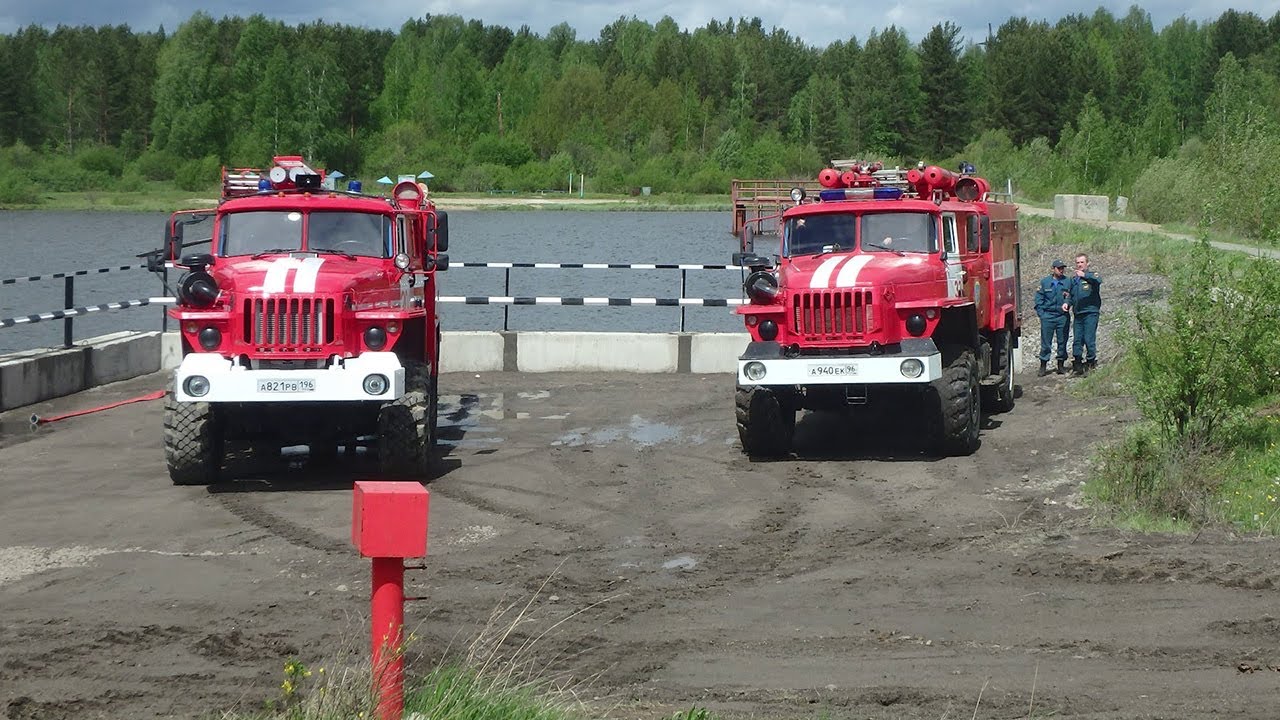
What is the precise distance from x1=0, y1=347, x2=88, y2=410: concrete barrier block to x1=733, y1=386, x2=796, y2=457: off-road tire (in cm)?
795

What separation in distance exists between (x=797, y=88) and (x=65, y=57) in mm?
52581

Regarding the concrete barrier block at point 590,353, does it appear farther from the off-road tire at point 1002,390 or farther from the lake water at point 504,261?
the lake water at point 504,261

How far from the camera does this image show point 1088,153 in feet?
259

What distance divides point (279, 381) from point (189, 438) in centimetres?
87

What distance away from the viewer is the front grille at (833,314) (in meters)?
14.0

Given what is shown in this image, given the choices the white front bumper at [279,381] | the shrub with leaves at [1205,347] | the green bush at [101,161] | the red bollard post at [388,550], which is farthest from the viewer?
the green bush at [101,161]

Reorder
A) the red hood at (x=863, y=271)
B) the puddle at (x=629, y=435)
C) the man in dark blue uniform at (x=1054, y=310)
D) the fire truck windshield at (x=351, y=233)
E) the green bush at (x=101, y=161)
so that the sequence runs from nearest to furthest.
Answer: the fire truck windshield at (x=351, y=233)
the red hood at (x=863, y=271)
the puddle at (x=629, y=435)
the man in dark blue uniform at (x=1054, y=310)
the green bush at (x=101, y=161)

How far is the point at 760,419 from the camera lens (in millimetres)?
14133

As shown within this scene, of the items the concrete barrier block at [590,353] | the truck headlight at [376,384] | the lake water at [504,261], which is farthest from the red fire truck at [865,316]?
the lake water at [504,261]

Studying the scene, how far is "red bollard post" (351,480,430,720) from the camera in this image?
5.68m

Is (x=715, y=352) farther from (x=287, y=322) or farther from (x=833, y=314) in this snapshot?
(x=287, y=322)

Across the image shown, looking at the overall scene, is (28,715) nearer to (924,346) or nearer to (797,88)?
(924,346)

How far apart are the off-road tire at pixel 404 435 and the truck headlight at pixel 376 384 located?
233 millimetres

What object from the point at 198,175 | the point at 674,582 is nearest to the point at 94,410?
the point at 674,582
